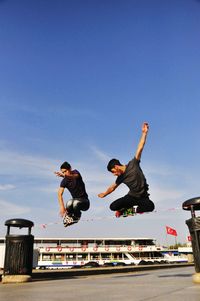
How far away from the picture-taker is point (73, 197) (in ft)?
36.6

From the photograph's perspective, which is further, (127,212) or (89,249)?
(89,249)

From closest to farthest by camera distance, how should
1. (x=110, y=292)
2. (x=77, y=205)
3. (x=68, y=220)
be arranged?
(x=110, y=292), (x=77, y=205), (x=68, y=220)

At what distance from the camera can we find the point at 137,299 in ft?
14.8

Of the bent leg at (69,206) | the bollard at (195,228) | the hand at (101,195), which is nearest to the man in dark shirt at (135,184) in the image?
the hand at (101,195)

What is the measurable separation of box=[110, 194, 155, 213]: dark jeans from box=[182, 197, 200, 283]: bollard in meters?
1.22

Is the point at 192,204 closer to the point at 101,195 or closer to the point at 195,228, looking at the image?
the point at 195,228

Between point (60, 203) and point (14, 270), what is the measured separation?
3.00m

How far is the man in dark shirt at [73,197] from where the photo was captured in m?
11.0

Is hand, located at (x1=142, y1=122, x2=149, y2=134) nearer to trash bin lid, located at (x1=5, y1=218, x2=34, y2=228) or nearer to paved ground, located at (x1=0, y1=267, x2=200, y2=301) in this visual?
paved ground, located at (x1=0, y1=267, x2=200, y2=301)

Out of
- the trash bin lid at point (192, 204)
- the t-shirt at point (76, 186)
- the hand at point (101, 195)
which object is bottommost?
the trash bin lid at point (192, 204)

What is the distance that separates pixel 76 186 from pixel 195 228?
467 cm

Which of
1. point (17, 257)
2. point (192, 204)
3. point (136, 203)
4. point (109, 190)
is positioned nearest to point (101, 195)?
point (109, 190)

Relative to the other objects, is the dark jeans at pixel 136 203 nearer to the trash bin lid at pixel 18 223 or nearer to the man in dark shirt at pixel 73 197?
the man in dark shirt at pixel 73 197

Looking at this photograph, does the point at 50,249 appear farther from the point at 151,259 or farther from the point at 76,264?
the point at 151,259
